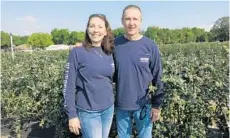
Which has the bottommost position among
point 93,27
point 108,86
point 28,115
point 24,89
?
point 28,115

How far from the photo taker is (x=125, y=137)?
127 inches

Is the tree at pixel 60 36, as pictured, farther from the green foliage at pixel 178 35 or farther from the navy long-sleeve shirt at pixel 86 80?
the navy long-sleeve shirt at pixel 86 80

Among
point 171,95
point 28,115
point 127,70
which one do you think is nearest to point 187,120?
point 171,95

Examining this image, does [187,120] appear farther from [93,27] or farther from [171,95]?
[93,27]

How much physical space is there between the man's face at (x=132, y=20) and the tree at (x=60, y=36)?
91.2 metres

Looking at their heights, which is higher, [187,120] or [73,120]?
[73,120]

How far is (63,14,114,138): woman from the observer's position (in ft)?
8.84

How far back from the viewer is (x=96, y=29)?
276cm

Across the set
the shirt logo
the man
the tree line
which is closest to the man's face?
the man

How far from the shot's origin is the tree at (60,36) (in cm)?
9410

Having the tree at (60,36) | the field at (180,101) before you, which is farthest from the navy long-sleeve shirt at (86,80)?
the tree at (60,36)

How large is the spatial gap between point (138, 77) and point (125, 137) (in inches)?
24.0

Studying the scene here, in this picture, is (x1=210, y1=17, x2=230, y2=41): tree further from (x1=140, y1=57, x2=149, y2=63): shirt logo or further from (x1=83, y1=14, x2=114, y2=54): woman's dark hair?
(x1=83, y1=14, x2=114, y2=54): woman's dark hair

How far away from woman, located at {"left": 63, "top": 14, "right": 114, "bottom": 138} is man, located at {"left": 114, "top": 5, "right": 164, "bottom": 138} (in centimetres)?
17
